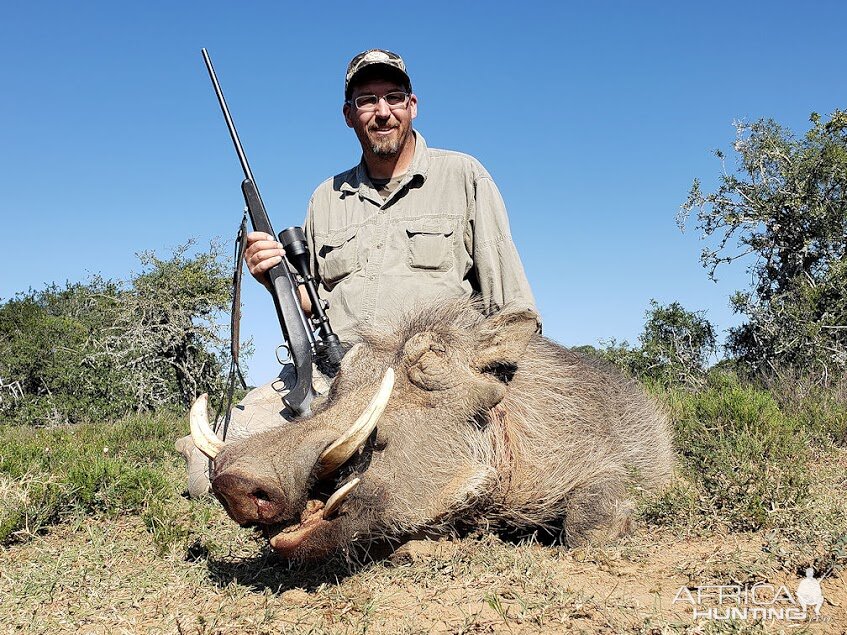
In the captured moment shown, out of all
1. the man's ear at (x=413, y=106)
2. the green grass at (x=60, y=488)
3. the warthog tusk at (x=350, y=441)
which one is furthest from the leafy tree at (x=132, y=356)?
the warthog tusk at (x=350, y=441)

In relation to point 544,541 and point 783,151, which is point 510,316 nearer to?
point 544,541

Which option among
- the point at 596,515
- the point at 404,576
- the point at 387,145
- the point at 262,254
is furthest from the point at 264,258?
the point at 596,515

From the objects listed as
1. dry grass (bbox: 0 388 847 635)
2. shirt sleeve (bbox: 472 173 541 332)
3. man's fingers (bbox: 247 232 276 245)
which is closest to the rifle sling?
man's fingers (bbox: 247 232 276 245)

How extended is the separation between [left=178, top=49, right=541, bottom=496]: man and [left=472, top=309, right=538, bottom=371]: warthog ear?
50cm

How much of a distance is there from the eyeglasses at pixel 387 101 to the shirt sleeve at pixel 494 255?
2.14 ft

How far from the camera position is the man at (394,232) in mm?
3668

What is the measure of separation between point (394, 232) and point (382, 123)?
64cm

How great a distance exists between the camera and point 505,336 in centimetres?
293

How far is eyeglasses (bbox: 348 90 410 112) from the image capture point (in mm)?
3947

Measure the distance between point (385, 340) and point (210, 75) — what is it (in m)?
2.77

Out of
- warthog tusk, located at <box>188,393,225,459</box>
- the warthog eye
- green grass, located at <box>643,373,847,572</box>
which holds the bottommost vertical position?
green grass, located at <box>643,373,847,572</box>

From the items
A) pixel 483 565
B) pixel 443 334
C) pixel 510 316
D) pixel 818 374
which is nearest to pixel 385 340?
pixel 443 334

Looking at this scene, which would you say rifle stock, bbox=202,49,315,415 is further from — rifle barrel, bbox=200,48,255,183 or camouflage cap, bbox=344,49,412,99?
camouflage cap, bbox=344,49,412,99
